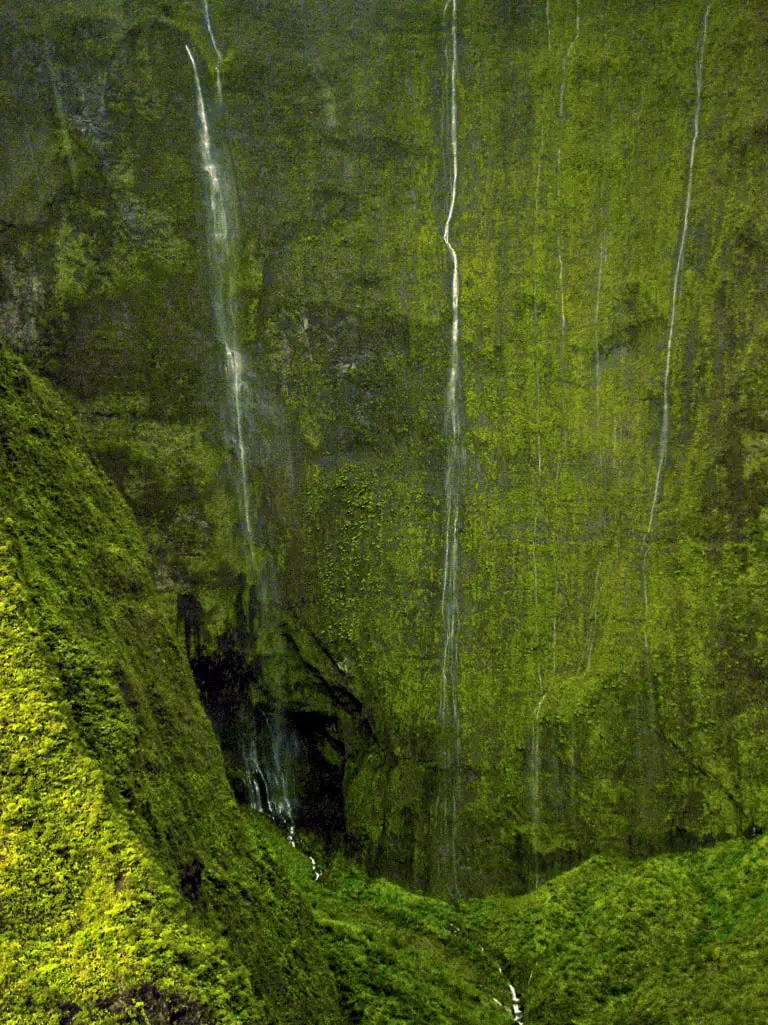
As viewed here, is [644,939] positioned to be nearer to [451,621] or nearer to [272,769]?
[451,621]

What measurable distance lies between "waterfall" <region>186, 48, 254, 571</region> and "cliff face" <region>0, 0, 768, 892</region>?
Result: 7 centimetres

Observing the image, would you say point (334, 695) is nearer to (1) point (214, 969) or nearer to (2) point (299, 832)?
(2) point (299, 832)

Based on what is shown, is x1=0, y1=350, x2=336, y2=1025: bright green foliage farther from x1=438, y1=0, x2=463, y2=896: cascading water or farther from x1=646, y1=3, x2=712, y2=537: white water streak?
x1=646, y1=3, x2=712, y2=537: white water streak

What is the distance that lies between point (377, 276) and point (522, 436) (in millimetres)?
1764

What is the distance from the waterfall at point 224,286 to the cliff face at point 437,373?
0.07m

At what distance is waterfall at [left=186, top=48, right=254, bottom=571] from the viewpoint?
8719 millimetres

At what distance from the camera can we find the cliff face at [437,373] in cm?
838

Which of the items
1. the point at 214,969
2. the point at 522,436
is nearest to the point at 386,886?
the point at 214,969

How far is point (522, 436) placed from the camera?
28.8 feet

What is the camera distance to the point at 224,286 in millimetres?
8867

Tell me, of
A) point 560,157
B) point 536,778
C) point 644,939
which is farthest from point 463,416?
point 644,939

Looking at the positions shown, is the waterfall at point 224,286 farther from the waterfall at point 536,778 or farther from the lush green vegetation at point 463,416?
the waterfall at point 536,778

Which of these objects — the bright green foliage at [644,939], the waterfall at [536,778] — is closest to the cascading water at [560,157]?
the waterfall at [536,778]

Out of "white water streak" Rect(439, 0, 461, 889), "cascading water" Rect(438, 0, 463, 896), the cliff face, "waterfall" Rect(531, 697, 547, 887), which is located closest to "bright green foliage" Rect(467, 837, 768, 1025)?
the cliff face
